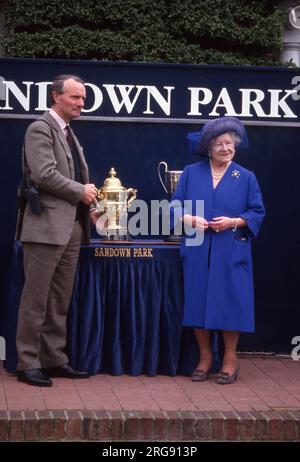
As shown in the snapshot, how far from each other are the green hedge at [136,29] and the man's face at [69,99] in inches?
68.5

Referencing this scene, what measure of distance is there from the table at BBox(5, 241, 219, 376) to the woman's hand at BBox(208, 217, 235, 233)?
15.5 inches

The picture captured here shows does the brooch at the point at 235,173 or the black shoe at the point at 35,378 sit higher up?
the brooch at the point at 235,173

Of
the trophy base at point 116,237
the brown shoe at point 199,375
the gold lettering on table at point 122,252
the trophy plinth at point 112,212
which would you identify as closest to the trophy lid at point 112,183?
the trophy plinth at point 112,212

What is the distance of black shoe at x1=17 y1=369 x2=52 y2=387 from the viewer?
7.47 meters

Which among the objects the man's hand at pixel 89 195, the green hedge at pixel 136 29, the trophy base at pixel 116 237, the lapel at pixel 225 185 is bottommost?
the trophy base at pixel 116 237

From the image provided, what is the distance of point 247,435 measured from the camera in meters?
6.65

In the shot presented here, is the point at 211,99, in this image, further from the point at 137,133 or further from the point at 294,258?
the point at 294,258

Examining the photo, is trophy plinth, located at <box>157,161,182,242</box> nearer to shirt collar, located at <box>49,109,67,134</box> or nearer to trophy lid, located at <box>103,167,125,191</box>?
trophy lid, located at <box>103,167,125,191</box>

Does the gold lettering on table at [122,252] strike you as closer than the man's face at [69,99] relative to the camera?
No

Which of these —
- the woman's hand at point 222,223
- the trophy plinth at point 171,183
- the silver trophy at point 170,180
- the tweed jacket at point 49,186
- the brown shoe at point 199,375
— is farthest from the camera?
the silver trophy at point 170,180

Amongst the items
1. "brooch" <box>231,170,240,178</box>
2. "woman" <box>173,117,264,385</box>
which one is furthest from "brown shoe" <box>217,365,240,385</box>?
"brooch" <box>231,170,240,178</box>

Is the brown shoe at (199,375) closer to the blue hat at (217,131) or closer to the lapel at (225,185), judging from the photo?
the lapel at (225,185)

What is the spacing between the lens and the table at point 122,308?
7.84 m

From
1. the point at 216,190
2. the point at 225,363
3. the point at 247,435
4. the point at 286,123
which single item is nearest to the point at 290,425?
the point at 247,435
